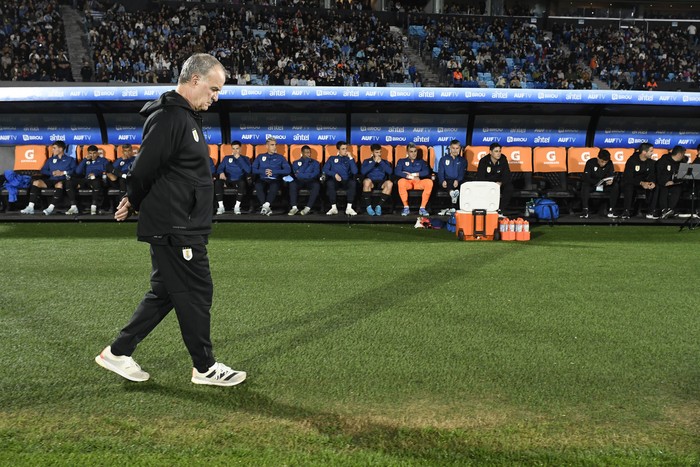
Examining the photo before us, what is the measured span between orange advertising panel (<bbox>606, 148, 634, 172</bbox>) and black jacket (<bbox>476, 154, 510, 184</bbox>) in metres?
2.62

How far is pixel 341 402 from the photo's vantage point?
393 centimetres

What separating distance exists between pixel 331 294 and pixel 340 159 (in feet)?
23.4

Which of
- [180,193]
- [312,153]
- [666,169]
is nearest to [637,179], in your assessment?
[666,169]

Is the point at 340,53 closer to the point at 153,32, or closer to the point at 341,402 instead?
the point at 153,32

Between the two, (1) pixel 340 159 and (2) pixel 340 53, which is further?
(2) pixel 340 53

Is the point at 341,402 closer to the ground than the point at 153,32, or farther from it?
closer to the ground

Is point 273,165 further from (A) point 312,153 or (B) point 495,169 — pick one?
(B) point 495,169

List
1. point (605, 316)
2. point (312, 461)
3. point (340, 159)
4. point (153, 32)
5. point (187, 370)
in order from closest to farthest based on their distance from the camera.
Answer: point (312, 461), point (187, 370), point (605, 316), point (340, 159), point (153, 32)

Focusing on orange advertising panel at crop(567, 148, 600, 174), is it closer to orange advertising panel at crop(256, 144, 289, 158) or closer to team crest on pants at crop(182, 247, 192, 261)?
orange advertising panel at crop(256, 144, 289, 158)

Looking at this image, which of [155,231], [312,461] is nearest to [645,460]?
[312,461]

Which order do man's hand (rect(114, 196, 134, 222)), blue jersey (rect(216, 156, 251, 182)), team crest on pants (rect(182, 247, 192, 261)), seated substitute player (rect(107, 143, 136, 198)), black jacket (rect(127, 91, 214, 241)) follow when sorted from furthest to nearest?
1. blue jersey (rect(216, 156, 251, 182))
2. seated substitute player (rect(107, 143, 136, 198))
3. man's hand (rect(114, 196, 134, 222))
4. team crest on pants (rect(182, 247, 192, 261))
5. black jacket (rect(127, 91, 214, 241))

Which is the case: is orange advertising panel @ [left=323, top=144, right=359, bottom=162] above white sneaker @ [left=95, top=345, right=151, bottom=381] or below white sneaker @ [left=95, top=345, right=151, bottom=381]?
above

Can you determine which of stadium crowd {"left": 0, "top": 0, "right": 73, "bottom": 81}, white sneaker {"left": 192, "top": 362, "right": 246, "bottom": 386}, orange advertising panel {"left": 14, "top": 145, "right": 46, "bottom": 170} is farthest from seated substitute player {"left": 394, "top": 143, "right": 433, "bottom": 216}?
stadium crowd {"left": 0, "top": 0, "right": 73, "bottom": 81}

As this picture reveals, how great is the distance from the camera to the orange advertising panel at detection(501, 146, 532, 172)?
551 inches
